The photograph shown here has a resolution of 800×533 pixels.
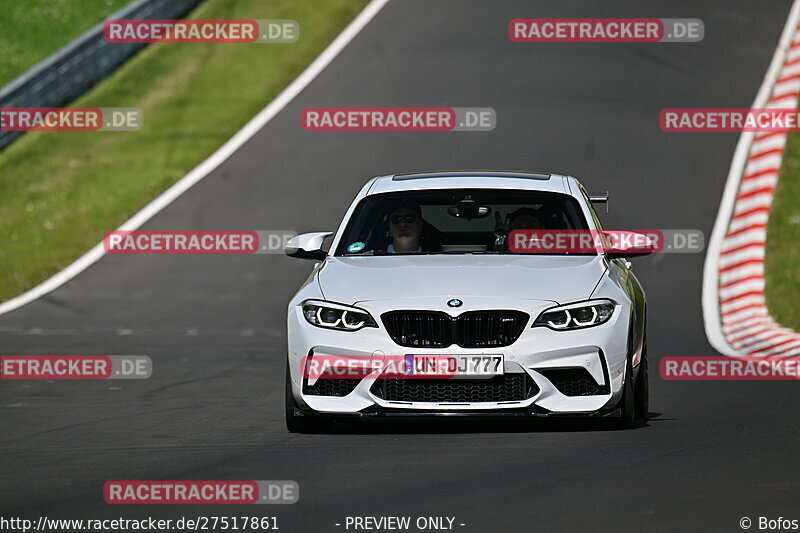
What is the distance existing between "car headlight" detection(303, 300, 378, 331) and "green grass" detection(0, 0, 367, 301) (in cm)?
1140

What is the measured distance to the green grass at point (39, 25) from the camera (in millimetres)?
32875

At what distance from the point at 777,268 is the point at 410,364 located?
11500mm

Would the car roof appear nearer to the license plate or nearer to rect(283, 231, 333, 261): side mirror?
rect(283, 231, 333, 261): side mirror

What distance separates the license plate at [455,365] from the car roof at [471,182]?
1.91m

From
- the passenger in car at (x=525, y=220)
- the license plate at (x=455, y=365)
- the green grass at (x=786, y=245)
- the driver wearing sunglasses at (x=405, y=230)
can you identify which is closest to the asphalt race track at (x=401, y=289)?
the license plate at (x=455, y=365)

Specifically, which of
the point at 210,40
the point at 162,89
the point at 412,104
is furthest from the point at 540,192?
the point at 210,40

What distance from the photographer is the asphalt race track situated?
307 inches

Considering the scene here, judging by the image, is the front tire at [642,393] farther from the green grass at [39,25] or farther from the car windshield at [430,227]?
the green grass at [39,25]

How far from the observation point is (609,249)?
1045cm

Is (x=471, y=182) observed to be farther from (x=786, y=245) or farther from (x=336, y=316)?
(x=786, y=245)

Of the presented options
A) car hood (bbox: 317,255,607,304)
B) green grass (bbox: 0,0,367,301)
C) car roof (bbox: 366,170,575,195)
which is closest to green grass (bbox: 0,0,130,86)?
green grass (bbox: 0,0,367,301)

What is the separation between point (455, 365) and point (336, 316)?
77 cm

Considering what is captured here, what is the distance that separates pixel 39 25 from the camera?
115ft

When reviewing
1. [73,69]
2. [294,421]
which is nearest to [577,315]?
[294,421]
